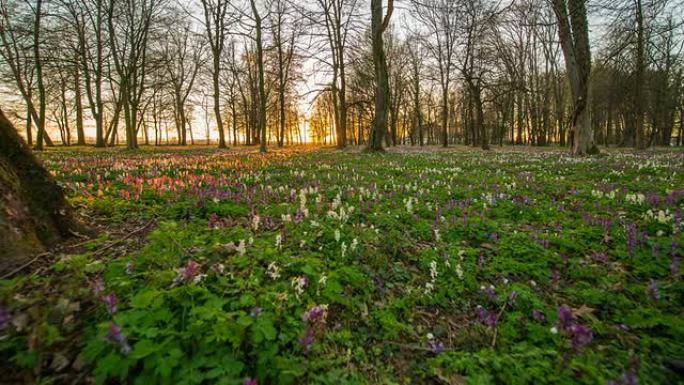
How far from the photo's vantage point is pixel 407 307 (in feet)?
9.11

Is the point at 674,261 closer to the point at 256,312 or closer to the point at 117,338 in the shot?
the point at 256,312

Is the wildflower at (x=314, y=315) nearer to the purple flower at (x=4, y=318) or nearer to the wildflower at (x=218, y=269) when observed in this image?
the wildflower at (x=218, y=269)

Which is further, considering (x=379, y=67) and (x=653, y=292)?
(x=379, y=67)

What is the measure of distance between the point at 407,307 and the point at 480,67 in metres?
32.5

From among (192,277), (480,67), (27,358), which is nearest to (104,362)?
(27,358)

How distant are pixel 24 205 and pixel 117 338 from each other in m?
2.48

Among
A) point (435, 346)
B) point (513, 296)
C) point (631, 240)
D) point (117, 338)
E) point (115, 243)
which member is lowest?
point (435, 346)

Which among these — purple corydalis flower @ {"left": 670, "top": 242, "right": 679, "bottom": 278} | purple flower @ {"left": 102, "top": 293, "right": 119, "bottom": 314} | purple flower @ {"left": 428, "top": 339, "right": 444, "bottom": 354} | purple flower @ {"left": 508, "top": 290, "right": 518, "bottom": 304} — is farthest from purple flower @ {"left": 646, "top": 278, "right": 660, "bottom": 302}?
purple flower @ {"left": 102, "top": 293, "right": 119, "bottom": 314}

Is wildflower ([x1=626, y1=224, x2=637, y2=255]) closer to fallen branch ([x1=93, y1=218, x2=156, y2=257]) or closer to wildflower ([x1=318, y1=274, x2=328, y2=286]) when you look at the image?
wildflower ([x1=318, y1=274, x2=328, y2=286])

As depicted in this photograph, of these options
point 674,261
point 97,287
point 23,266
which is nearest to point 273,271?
point 97,287

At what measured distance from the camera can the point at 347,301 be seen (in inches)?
105

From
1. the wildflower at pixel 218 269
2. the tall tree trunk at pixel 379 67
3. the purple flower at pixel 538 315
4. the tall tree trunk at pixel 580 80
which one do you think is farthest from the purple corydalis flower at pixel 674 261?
the tall tree trunk at pixel 379 67

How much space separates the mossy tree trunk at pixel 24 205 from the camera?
8.87 feet

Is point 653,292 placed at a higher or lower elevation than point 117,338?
lower
